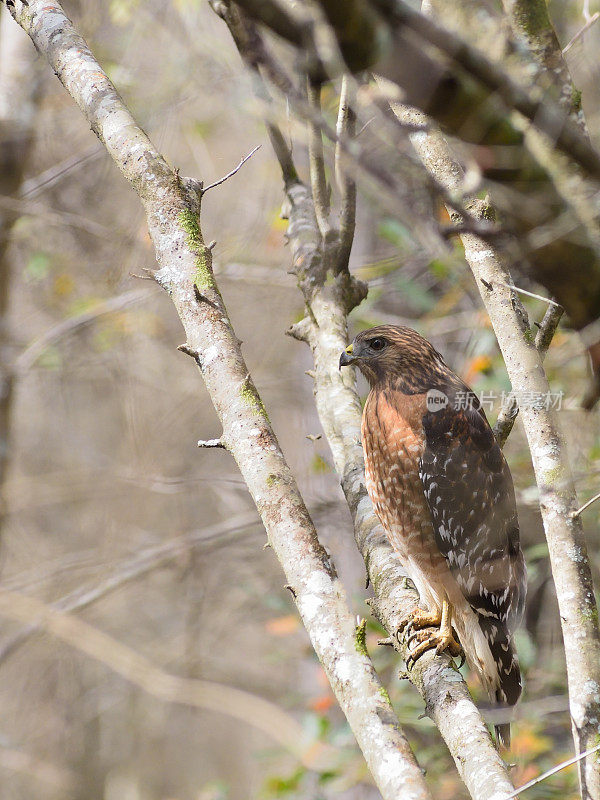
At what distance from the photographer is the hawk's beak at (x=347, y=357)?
11.3 ft

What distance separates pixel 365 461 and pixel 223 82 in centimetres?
342

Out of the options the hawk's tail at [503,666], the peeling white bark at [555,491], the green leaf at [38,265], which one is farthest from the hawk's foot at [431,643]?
the green leaf at [38,265]

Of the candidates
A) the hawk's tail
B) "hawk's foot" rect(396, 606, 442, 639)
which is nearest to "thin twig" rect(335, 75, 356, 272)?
"hawk's foot" rect(396, 606, 442, 639)

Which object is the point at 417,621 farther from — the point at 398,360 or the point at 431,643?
the point at 398,360

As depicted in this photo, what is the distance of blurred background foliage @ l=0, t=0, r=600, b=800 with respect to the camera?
5.05 metres

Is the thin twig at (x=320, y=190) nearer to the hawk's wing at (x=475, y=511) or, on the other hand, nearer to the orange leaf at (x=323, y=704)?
the hawk's wing at (x=475, y=511)

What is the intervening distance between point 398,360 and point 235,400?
55.4 inches

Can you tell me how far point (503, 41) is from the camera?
200cm

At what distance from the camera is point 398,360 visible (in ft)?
12.3

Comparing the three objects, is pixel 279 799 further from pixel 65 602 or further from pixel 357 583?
pixel 65 602

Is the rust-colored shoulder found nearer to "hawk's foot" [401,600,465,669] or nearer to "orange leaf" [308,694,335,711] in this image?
"hawk's foot" [401,600,465,669]

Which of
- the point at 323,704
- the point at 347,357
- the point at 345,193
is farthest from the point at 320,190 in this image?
the point at 323,704

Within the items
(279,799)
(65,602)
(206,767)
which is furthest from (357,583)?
(206,767)

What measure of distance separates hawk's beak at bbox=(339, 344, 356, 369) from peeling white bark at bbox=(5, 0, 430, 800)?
0.89 metres
